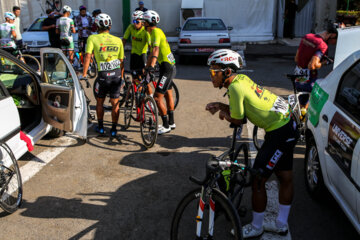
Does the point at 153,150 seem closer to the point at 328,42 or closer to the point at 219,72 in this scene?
the point at 219,72

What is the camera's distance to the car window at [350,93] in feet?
11.4

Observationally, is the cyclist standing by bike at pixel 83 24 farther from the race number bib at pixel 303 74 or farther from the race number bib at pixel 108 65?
the race number bib at pixel 303 74

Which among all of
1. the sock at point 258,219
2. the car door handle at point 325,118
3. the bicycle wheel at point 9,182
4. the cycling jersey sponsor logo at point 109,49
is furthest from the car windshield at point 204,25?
the sock at point 258,219

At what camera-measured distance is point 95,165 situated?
17.6 feet

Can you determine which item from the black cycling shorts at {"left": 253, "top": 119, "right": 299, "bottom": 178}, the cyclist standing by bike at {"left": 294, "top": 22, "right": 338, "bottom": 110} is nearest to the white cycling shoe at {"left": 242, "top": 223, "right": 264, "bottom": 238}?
the black cycling shorts at {"left": 253, "top": 119, "right": 299, "bottom": 178}

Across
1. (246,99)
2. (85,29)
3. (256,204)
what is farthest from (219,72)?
(85,29)

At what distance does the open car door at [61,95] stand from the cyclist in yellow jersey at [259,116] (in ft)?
8.69

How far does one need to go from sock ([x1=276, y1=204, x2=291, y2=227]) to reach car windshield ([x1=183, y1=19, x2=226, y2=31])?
10.8 metres

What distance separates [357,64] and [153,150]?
321 cm

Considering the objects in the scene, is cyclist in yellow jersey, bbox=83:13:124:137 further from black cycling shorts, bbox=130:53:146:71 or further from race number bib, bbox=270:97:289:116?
race number bib, bbox=270:97:289:116

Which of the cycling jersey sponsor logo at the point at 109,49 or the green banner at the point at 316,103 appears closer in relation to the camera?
the green banner at the point at 316,103

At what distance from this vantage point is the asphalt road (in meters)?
3.84

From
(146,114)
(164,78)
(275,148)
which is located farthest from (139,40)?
(275,148)

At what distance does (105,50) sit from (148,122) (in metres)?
1.33
